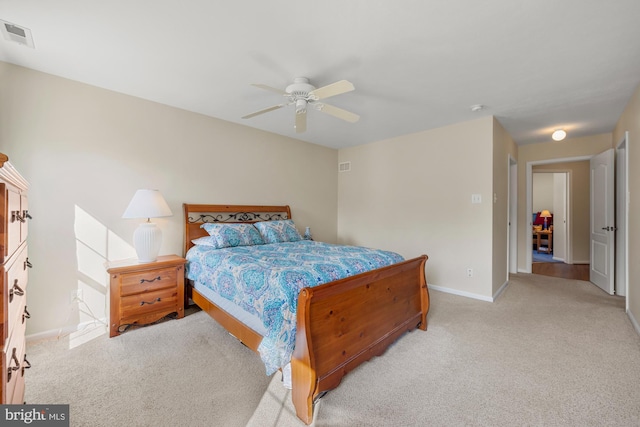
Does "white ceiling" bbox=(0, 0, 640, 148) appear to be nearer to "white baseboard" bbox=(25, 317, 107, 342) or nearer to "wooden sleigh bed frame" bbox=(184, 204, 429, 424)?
"wooden sleigh bed frame" bbox=(184, 204, 429, 424)

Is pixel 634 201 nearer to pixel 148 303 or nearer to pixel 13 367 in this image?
pixel 13 367

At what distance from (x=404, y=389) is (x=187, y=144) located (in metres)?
3.49

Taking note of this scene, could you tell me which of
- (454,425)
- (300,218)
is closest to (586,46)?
(454,425)

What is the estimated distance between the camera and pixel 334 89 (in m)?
2.17

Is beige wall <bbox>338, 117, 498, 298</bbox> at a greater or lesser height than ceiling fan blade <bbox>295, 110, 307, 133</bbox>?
lesser

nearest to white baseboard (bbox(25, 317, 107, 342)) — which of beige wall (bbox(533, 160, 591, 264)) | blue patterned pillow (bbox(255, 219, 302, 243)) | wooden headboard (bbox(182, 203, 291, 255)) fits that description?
wooden headboard (bbox(182, 203, 291, 255))

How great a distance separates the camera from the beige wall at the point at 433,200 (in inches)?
146

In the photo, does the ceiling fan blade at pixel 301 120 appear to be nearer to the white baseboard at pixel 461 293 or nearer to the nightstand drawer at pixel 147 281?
the nightstand drawer at pixel 147 281

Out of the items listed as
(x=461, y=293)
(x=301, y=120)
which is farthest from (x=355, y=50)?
(x=461, y=293)

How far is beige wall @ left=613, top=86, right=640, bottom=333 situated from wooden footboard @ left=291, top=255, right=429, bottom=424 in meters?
2.31

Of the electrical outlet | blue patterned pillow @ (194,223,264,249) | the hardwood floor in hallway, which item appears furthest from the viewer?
the hardwood floor in hallway

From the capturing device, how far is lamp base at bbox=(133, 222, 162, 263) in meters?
2.82

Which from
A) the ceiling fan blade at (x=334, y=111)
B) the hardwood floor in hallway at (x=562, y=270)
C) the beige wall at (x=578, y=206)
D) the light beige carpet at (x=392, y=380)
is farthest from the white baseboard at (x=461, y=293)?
the beige wall at (x=578, y=206)

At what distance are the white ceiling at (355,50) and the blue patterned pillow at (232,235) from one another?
58.7 inches
